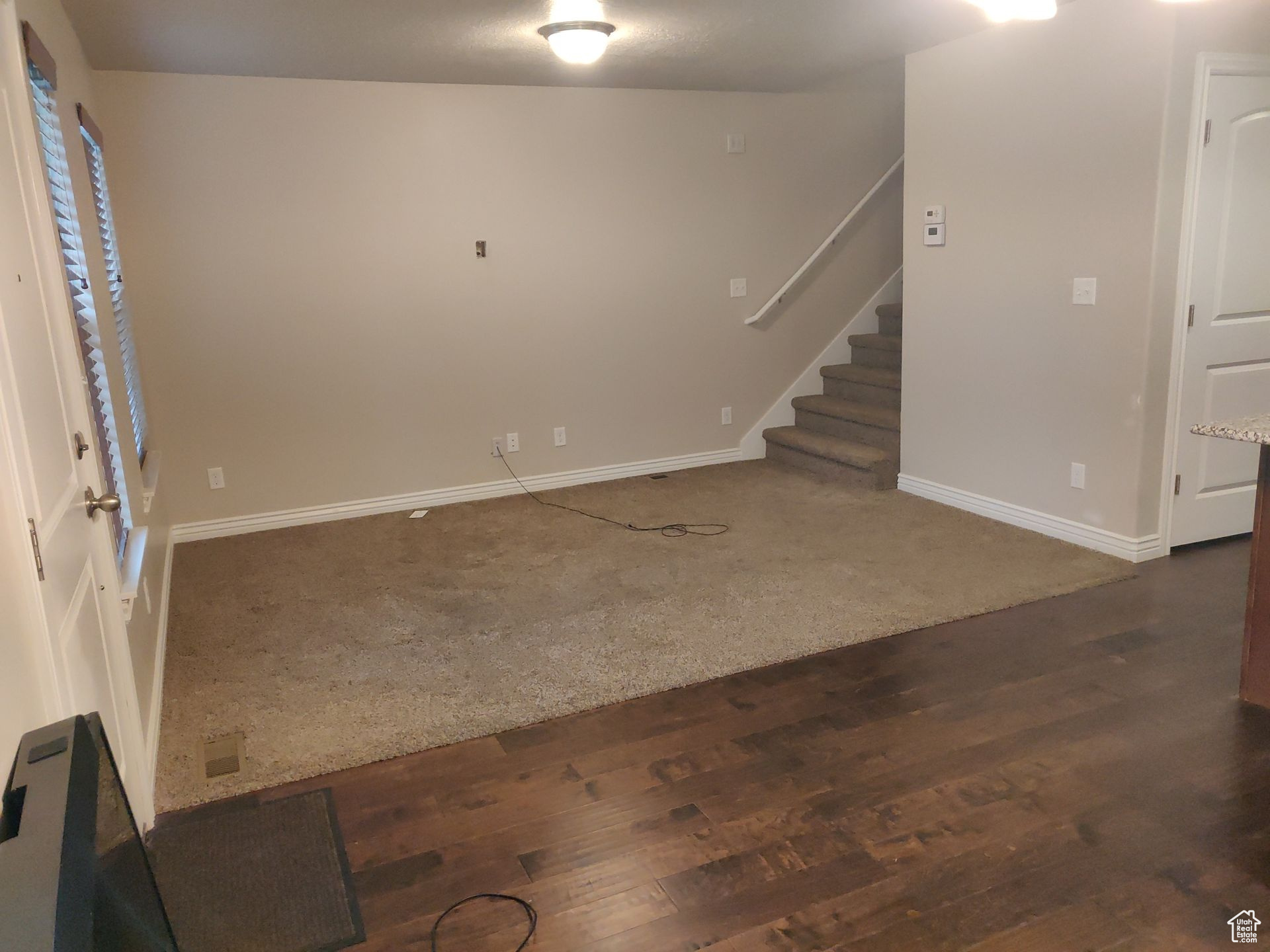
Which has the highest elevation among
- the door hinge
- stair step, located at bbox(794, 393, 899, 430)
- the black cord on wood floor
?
the door hinge

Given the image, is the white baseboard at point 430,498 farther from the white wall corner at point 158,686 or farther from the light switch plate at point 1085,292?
the light switch plate at point 1085,292

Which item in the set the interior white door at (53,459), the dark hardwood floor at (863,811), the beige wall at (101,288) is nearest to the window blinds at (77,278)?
the beige wall at (101,288)

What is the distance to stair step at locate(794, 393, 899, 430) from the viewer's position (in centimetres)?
516

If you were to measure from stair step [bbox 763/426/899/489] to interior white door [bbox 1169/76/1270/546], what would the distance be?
1.50 m

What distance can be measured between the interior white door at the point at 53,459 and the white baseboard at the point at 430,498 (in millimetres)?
2573

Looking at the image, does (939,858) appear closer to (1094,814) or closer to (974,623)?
(1094,814)

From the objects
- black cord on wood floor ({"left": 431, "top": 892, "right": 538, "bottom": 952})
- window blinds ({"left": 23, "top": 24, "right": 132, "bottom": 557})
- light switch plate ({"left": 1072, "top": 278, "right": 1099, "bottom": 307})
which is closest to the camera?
black cord on wood floor ({"left": 431, "top": 892, "right": 538, "bottom": 952})

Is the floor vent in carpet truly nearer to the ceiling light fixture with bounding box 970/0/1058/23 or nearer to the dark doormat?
the dark doormat

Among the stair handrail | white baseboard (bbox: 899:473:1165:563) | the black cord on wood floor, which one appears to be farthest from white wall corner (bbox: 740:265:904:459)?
the black cord on wood floor

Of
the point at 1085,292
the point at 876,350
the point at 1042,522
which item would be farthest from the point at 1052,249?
the point at 876,350

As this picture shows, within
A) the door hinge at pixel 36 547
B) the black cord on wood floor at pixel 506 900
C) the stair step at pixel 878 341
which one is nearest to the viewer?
the door hinge at pixel 36 547

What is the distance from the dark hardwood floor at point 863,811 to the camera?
181 centimetres

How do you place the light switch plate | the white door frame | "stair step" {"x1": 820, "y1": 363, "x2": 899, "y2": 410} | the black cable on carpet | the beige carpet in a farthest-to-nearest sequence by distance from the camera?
1. "stair step" {"x1": 820, "y1": 363, "x2": 899, "y2": 410}
2. the black cable on carpet
3. the light switch plate
4. the white door frame
5. the beige carpet

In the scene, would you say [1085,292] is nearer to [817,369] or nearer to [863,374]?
[863,374]
